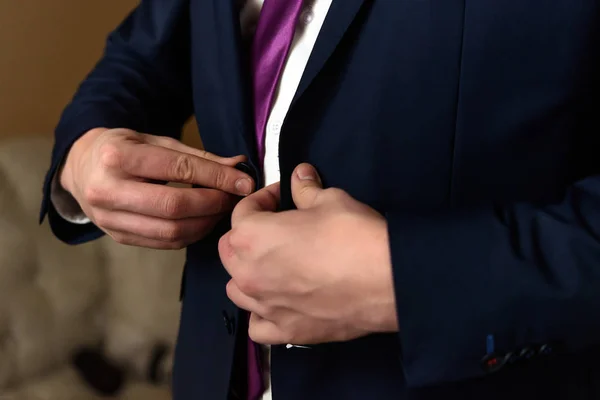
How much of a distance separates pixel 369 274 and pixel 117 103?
1.43 ft

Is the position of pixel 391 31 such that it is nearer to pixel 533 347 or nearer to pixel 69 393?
pixel 533 347

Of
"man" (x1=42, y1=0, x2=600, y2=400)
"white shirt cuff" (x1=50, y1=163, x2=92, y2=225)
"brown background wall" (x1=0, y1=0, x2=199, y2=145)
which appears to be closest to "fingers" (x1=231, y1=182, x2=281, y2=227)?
"man" (x1=42, y1=0, x2=600, y2=400)

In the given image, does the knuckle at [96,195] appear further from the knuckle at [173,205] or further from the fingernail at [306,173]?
the fingernail at [306,173]

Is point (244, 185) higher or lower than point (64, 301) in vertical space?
higher

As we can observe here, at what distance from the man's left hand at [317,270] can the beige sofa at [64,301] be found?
921mm

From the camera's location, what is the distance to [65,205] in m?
0.77

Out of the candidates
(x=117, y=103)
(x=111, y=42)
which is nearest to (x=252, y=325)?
(x=117, y=103)

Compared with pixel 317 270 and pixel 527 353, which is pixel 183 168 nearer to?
pixel 317 270

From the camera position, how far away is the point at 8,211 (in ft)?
4.04

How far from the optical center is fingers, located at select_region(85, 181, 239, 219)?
0.56 meters

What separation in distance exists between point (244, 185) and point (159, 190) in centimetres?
8

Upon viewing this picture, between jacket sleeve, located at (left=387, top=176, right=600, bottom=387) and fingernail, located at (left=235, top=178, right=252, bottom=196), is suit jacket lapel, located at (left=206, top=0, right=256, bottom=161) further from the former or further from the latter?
jacket sleeve, located at (left=387, top=176, right=600, bottom=387)

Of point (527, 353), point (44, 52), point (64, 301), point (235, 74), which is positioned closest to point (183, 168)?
point (235, 74)

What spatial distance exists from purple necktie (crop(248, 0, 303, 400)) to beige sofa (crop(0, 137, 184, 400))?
0.83 meters
